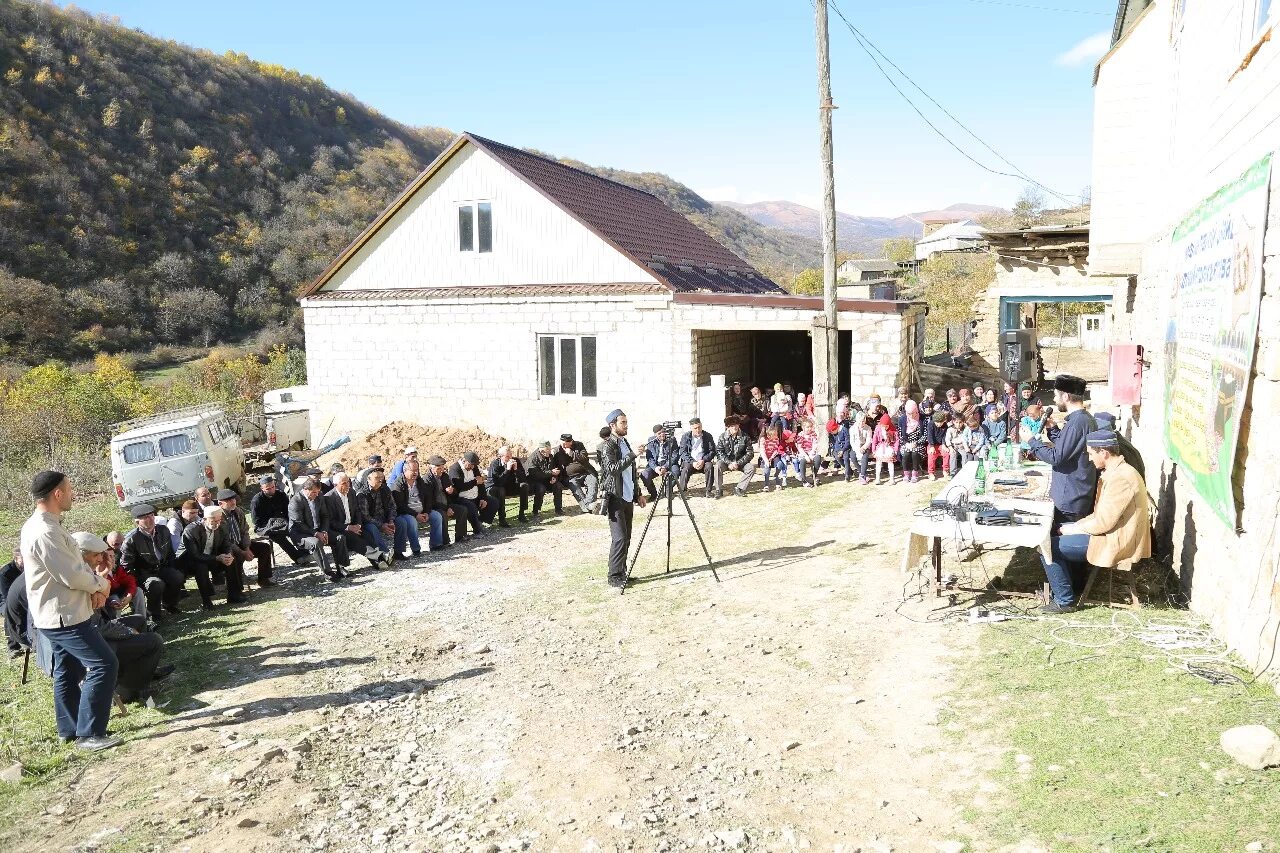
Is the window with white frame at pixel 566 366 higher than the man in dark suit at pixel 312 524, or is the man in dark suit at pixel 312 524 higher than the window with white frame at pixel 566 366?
the window with white frame at pixel 566 366

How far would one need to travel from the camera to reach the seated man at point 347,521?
415 inches

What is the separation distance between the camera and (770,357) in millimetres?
21531

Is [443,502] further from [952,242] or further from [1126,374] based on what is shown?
[952,242]

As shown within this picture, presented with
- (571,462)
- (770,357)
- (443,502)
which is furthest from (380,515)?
(770,357)

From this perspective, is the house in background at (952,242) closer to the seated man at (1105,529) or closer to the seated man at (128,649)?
the seated man at (1105,529)

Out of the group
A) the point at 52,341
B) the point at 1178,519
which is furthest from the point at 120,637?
the point at 52,341

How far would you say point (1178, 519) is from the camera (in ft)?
24.1

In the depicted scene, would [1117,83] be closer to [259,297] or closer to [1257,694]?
[1257,694]

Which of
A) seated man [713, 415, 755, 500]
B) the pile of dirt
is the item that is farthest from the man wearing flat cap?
the pile of dirt

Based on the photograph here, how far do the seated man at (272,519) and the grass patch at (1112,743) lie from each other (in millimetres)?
8042

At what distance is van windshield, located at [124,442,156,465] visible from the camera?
1688 centimetres

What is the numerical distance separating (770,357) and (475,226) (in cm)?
787

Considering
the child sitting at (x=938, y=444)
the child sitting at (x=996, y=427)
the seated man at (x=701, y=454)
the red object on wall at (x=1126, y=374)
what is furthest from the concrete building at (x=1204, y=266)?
the seated man at (x=701, y=454)

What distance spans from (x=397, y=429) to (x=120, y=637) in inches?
503
